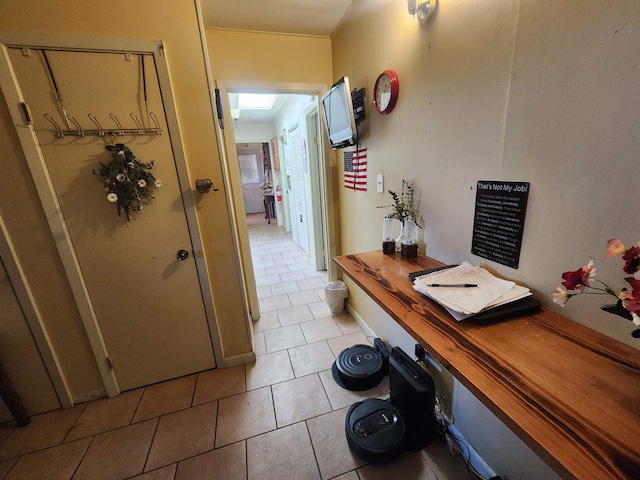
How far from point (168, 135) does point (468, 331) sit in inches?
67.9

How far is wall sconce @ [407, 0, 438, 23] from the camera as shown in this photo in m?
1.19

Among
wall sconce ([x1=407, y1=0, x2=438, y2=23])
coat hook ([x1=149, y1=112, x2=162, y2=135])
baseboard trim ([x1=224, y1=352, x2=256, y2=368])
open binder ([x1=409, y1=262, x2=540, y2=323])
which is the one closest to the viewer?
open binder ([x1=409, y1=262, x2=540, y2=323])

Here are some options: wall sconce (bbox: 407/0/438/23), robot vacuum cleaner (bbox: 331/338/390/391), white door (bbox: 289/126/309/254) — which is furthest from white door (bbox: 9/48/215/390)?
white door (bbox: 289/126/309/254)

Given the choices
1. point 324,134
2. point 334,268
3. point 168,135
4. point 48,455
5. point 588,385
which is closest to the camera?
point 588,385

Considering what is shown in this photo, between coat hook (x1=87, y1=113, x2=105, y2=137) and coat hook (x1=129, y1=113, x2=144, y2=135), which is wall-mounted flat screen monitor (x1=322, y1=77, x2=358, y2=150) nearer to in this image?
coat hook (x1=129, y1=113, x2=144, y2=135)

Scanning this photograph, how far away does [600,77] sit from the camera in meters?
0.70

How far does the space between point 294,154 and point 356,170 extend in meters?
2.37

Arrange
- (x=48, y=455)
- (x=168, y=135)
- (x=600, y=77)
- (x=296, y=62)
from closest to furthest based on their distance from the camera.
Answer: (x=600, y=77) → (x=48, y=455) → (x=168, y=135) → (x=296, y=62)

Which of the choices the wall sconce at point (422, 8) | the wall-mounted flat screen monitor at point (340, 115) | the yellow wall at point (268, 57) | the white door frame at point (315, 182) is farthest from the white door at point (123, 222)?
the white door frame at point (315, 182)

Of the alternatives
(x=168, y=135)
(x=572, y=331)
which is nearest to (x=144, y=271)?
(x=168, y=135)

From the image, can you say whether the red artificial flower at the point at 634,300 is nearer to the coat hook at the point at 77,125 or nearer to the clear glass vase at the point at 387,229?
the clear glass vase at the point at 387,229

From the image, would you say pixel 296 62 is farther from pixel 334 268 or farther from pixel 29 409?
pixel 29 409

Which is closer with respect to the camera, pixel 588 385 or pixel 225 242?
pixel 588 385

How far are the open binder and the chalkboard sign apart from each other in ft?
0.34
